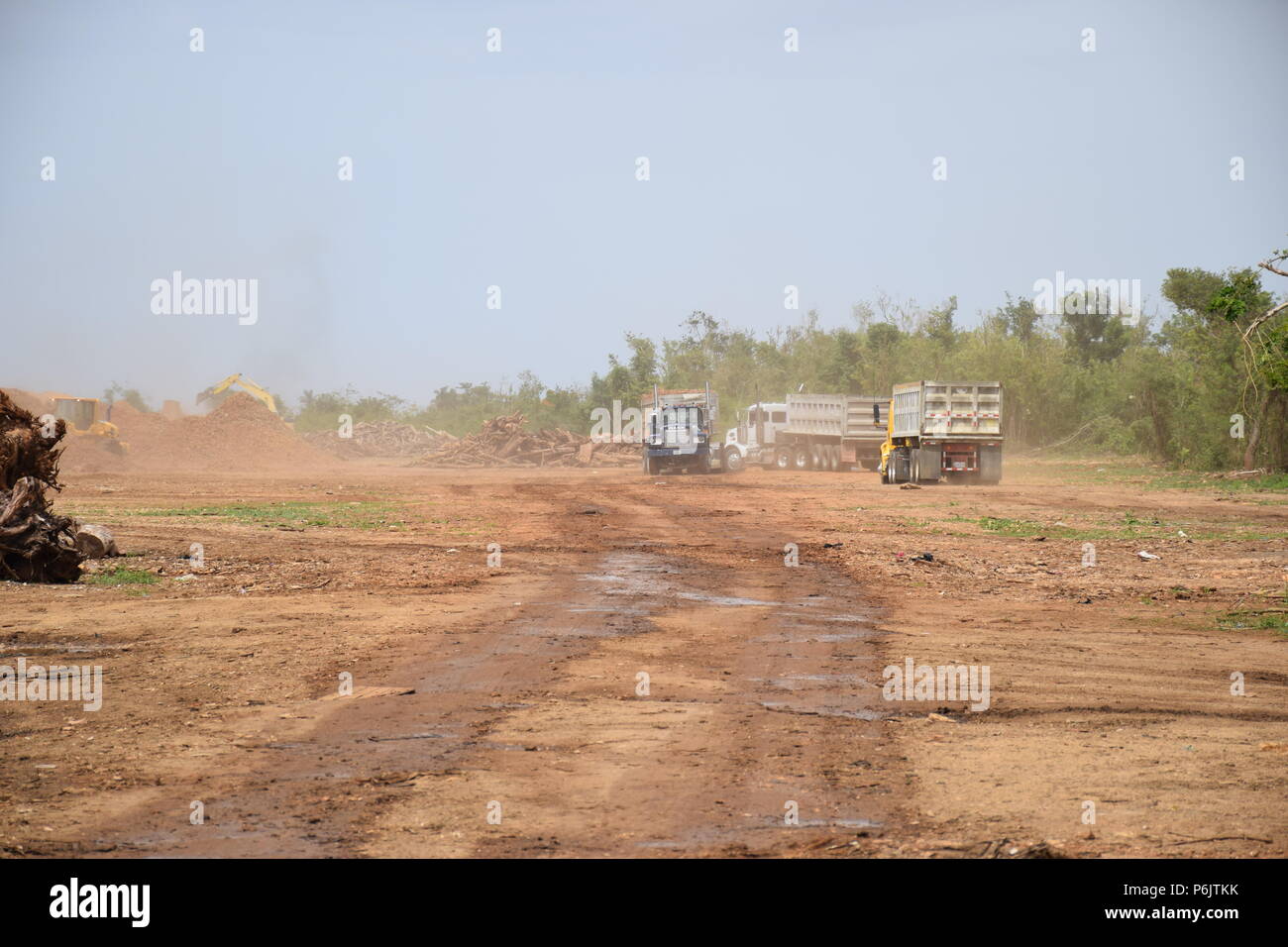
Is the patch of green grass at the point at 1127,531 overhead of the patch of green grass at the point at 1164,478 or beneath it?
beneath

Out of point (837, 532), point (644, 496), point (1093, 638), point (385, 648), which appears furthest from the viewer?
point (644, 496)

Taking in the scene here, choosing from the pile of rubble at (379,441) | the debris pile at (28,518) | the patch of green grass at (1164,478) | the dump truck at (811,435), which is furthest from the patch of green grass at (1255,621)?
the pile of rubble at (379,441)

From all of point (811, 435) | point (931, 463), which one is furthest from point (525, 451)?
point (931, 463)

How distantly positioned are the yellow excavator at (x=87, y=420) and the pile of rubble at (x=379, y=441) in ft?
68.2

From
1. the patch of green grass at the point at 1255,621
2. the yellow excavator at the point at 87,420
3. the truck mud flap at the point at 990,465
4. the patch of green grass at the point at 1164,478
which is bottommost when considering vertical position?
the patch of green grass at the point at 1255,621

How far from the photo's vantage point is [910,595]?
1388cm

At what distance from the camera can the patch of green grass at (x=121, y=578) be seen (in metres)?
14.2

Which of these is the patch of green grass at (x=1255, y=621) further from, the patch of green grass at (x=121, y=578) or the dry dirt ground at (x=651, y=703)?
the patch of green grass at (x=121, y=578)

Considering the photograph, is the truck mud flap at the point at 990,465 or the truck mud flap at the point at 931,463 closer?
the truck mud flap at the point at 931,463

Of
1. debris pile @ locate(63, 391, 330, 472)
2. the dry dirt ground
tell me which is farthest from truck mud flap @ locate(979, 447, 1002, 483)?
debris pile @ locate(63, 391, 330, 472)

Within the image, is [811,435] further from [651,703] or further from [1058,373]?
[651,703]

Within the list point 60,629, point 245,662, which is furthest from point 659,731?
point 60,629
